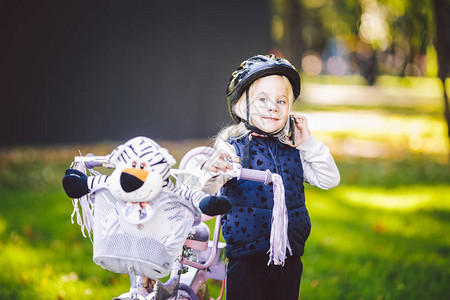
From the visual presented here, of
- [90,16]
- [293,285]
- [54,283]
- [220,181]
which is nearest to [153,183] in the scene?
[220,181]

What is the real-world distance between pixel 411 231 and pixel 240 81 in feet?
13.2

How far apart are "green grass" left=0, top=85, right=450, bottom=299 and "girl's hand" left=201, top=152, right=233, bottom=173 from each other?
5.69 ft

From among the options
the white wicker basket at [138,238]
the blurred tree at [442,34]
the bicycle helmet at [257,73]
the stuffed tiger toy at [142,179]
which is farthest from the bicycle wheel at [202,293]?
the blurred tree at [442,34]

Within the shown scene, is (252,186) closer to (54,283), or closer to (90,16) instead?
(54,283)

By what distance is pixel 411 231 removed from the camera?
5980 millimetres

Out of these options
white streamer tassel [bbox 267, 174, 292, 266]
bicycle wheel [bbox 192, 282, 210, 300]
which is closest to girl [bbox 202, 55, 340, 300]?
white streamer tassel [bbox 267, 174, 292, 266]

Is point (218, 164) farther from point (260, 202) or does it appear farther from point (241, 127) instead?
point (241, 127)

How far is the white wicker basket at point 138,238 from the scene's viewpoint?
7.02ft

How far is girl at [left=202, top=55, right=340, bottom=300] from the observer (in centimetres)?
269

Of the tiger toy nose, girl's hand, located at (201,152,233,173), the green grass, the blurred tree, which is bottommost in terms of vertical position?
the green grass

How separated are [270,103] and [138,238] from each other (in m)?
1.03

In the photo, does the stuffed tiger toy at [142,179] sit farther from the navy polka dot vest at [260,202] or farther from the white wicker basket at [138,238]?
the navy polka dot vest at [260,202]

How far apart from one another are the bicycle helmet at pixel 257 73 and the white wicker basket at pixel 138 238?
846 mm

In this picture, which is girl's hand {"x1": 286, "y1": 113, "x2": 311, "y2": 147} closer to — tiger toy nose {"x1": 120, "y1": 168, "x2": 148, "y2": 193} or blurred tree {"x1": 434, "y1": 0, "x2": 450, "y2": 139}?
tiger toy nose {"x1": 120, "y1": 168, "x2": 148, "y2": 193}
